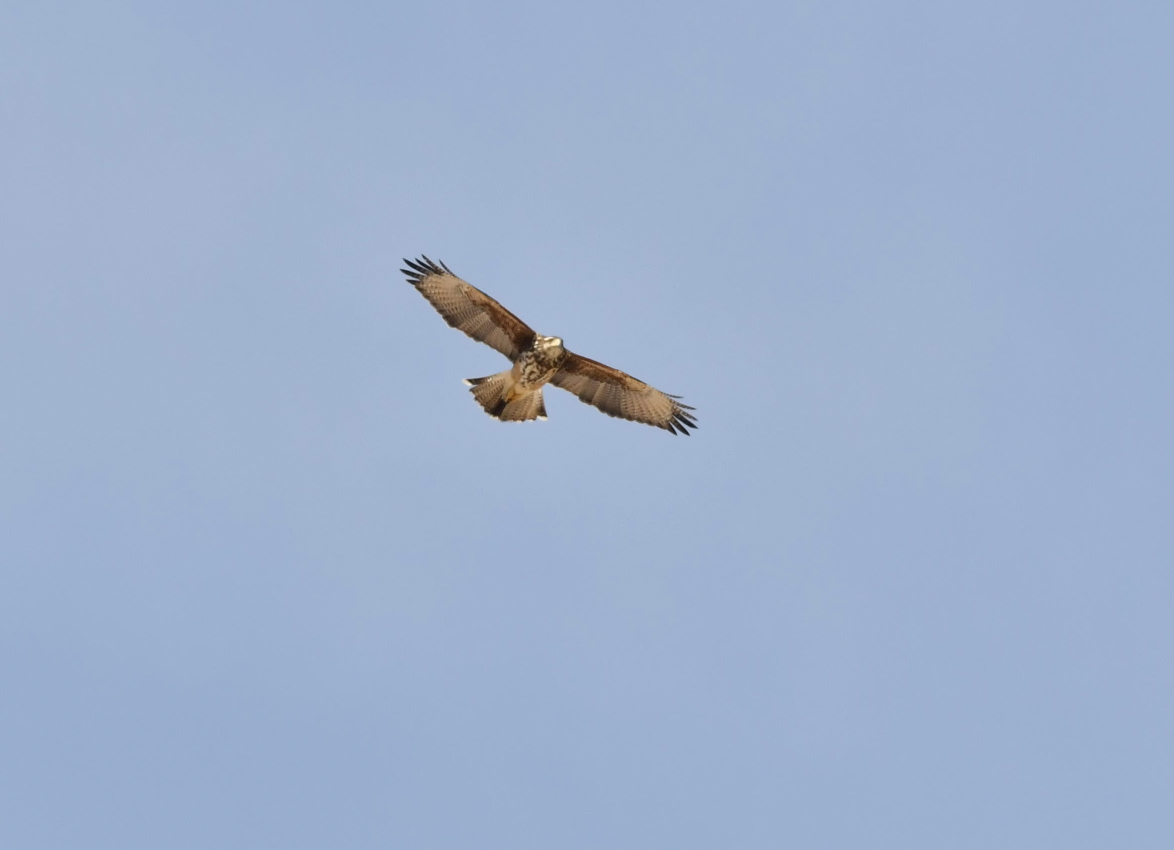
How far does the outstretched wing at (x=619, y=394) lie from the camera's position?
20547mm

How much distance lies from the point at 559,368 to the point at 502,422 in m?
1.16

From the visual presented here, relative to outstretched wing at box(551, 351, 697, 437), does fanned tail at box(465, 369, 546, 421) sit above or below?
below

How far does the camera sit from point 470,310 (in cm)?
2031

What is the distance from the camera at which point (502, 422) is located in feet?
68.2

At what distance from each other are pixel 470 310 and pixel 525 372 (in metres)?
1.15

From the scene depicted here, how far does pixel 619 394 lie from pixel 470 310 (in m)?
2.43

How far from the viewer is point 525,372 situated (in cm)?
2016

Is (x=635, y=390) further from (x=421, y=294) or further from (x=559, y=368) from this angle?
(x=421, y=294)

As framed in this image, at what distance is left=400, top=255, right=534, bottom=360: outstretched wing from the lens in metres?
20.1

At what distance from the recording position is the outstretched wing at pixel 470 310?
20.1 meters

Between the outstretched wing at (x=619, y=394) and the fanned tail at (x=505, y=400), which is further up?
the outstretched wing at (x=619, y=394)

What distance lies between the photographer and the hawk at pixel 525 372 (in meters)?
20.1

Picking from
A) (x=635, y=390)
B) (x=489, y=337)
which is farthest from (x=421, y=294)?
(x=635, y=390)

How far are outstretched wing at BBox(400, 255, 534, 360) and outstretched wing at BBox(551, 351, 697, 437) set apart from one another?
0.75 metres
